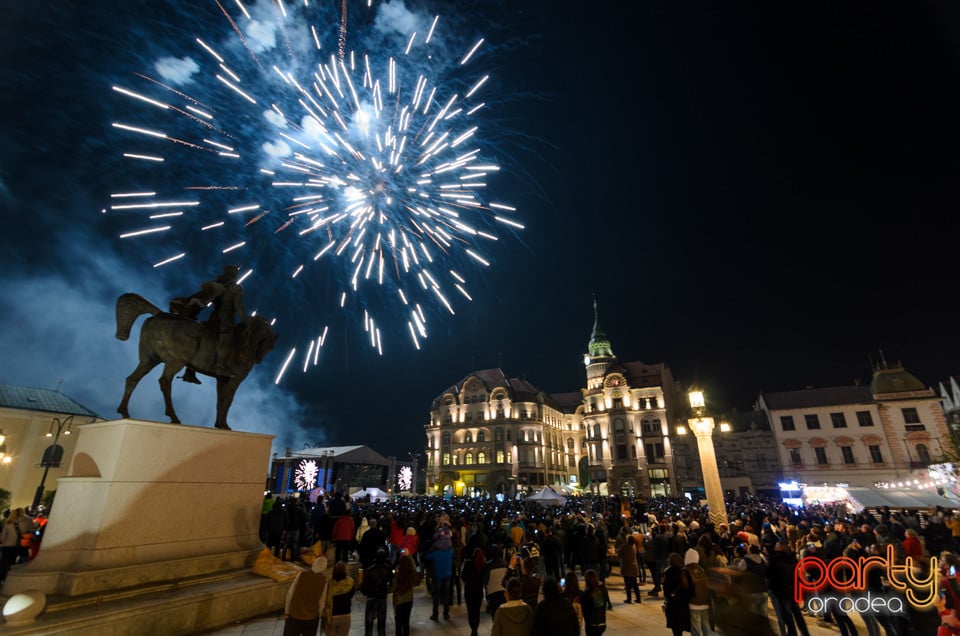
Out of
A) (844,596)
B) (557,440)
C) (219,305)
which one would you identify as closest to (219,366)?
(219,305)

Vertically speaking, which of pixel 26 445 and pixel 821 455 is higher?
pixel 26 445

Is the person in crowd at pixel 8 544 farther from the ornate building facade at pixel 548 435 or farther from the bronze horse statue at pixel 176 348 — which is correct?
the ornate building facade at pixel 548 435

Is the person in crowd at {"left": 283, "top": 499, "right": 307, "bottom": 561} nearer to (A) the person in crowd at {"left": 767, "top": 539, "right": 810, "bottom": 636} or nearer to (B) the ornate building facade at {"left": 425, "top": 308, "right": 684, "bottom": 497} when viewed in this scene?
(A) the person in crowd at {"left": 767, "top": 539, "right": 810, "bottom": 636}

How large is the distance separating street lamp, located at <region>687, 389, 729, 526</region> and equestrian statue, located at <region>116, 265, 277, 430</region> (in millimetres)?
18260

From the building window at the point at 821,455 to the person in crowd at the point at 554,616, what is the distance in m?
59.3

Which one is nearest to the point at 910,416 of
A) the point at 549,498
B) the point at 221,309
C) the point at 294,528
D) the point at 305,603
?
the point at 549,498

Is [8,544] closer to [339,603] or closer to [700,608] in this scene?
[339,603]

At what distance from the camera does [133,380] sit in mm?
7809

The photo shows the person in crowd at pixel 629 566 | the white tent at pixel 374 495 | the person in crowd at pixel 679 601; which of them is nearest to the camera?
the person in crowd at pixel 679 601

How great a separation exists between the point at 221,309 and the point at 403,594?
22.7ft

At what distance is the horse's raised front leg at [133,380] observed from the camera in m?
7.65

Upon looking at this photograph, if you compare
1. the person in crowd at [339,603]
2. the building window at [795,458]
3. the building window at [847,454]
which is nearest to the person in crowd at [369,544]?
the person in crowd at [339,603]

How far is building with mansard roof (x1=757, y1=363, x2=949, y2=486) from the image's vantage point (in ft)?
144

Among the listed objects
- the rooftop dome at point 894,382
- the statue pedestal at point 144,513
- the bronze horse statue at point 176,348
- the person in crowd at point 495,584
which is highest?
the rooftop dome at point 894,382
